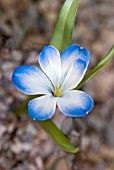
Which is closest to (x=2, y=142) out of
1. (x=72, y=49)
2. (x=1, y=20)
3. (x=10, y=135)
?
(x=10, y=135)

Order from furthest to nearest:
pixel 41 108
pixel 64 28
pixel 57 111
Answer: pixel 57 111 → pixel 64 28 → pixel 41 108

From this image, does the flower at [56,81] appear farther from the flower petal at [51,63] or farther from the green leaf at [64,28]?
the green leaf at [64,28]

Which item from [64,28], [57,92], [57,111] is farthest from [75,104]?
[57,111]

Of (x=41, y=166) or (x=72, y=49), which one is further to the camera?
(x=41, y=166)

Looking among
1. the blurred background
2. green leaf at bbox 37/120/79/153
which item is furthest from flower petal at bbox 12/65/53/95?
the blurred background

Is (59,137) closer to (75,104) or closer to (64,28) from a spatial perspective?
(75,104)

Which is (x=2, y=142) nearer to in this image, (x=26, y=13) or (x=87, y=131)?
(x=87, y=131)

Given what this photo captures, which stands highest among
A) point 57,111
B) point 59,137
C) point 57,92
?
point 57,92

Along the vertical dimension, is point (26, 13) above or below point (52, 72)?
below
